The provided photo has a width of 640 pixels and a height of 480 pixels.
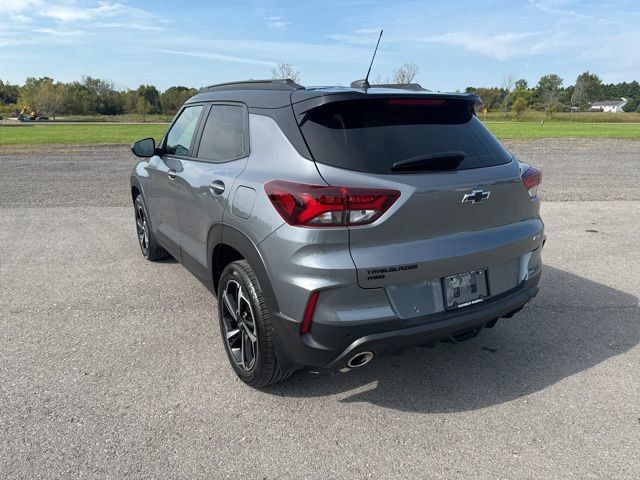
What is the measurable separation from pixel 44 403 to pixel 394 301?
2129 mm

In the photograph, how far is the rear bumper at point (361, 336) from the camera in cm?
247

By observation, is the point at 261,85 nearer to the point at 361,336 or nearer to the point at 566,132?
the point at 361,336

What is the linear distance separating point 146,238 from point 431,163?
383 centimetres

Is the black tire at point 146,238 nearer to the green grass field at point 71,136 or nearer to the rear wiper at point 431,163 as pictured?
the rear wiper at point 431,163

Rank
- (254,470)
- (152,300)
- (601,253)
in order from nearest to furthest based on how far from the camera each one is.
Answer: (254,470)
(152,300)
(601,253)

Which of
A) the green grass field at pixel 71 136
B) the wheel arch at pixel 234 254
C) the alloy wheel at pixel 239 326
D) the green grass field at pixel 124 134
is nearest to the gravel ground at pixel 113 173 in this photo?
the green grass field at pixel 71 136

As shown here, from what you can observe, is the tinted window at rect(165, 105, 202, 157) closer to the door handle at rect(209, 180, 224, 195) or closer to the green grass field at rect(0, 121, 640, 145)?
the door handle at rect(209, 180, 224, 195)

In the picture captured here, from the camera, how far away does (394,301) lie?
8.24 ft

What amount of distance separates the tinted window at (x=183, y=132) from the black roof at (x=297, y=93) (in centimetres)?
46

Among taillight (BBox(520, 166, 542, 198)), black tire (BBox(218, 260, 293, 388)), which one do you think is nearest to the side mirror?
black tire (BBox(218, 260, 293, 388))

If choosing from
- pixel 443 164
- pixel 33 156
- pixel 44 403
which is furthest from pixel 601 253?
pixel 33 156

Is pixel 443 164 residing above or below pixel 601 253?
above

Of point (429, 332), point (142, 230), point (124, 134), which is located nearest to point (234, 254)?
point (429, 332)

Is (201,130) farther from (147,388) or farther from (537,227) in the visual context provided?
(537,227)
